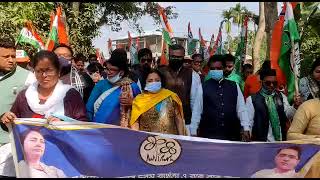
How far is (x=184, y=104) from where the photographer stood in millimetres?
6137

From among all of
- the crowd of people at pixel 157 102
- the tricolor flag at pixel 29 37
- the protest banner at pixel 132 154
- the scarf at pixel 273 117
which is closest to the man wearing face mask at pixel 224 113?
the crowd of people at pixel 157 102

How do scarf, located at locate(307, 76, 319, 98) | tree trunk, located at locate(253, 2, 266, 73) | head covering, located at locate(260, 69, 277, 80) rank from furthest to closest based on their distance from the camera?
tree trunk, located at locate(253, 2, 266, 73), head covering, located at locate(260, 69, 277, 80), scarf, located at locate(307, 76, 319, 98)

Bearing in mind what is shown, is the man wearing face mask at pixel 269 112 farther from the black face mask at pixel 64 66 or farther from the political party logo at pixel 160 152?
the black face mask at pixel 64 66

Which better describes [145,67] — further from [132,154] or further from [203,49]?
[203,49]

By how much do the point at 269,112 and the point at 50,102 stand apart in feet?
8.06

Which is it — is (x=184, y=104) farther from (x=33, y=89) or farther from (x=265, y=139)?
(x=33, y=89)

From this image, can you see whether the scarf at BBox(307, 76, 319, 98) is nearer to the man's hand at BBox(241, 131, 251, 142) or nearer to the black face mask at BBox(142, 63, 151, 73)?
the man's hand at BBox(241, 131, 251, 142)

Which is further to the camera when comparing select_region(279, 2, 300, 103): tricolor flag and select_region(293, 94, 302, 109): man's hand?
select_region(279, 2, 300, 103): tricolor flag

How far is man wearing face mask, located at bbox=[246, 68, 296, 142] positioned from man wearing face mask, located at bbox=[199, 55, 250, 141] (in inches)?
4.6

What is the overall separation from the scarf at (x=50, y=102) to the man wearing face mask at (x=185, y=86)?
183cm

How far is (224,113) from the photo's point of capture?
5500mm

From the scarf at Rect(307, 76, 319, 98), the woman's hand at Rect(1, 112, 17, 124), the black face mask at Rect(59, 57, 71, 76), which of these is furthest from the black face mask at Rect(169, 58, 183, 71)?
the woman's hand at Rect(1, 112, 17, 124)

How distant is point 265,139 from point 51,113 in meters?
2.44

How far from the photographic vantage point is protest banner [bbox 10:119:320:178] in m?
4.14
